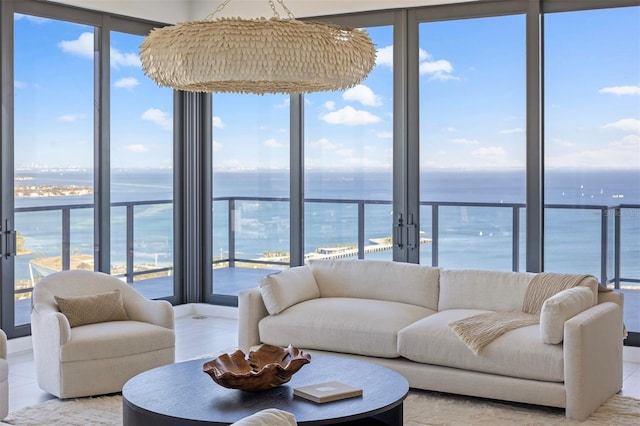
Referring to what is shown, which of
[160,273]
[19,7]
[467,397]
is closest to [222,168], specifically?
[160,273]

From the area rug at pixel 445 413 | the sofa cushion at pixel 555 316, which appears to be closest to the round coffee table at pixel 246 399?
the area rug at pixel 445 413

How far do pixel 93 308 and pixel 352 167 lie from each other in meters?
2.66

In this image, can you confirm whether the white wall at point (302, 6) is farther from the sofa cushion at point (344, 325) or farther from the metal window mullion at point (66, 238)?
the sofa cushion at point (344, 325)

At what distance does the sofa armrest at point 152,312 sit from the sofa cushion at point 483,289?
1.85m

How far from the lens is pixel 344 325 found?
213 inches

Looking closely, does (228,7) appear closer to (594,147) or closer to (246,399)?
(594,147)

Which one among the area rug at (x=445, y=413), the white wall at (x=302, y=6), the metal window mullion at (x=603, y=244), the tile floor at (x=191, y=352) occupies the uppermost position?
the white wall at (x=302, y=6)

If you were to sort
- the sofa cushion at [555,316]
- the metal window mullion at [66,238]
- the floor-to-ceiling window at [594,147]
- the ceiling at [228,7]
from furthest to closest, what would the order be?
1. the ceiling at [228,7]
2. the metal window mullion at [66,238]
3. the floor-to-ceiling window at [594,147]
4. the sofa cushion at [555,316]

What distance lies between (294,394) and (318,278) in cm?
235

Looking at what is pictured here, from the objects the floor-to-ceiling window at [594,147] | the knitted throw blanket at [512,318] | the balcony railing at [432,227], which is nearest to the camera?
the knitted throw blanket at [512,318]

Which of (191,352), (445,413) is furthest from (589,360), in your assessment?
(191,352)

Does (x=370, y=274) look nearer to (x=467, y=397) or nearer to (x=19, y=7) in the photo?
(x=467, y=397)

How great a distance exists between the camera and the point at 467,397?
5.08 m

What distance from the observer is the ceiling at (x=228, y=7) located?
6812mm
